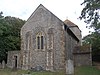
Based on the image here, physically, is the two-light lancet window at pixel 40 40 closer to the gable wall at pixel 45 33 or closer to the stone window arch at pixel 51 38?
the gable wall at pixel 45 33

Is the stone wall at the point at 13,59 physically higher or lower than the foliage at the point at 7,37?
lower

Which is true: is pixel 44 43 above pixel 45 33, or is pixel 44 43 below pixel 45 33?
below

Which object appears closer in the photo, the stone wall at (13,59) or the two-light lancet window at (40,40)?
the two-light lancet window at (40,40)

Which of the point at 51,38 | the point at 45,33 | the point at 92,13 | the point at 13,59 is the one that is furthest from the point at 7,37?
the point at 92,13

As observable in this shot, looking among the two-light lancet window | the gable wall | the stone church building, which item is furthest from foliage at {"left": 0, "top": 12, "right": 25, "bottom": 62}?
the two-light lancet window

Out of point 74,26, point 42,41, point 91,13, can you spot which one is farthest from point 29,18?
point 74,26

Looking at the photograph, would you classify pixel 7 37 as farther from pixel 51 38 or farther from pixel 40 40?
pixel 51 38

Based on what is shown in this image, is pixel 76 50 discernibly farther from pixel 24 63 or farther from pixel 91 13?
pixel 91 13

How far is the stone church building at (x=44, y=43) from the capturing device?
3659 cm

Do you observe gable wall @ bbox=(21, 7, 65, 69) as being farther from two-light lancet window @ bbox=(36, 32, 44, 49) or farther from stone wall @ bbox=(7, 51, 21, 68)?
stone wall @ bbox=(7, 51, 21, 68)

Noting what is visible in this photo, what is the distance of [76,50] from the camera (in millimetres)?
43938

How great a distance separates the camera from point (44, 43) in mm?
38219

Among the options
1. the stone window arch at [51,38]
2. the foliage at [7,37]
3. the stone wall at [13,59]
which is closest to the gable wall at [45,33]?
the stone window arch at [51,38]

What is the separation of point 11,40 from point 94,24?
89.2 ft
